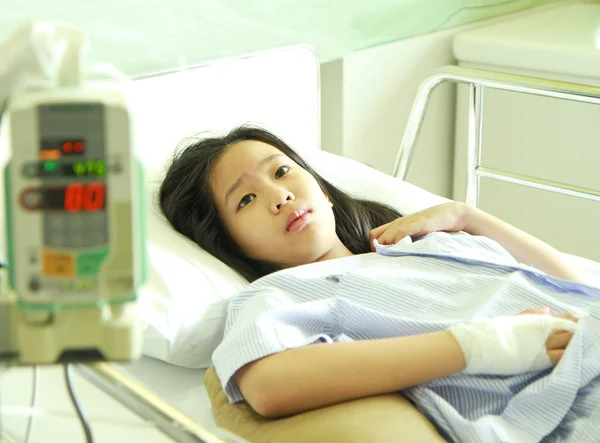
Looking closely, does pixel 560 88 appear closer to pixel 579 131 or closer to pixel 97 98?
pixel 579 131

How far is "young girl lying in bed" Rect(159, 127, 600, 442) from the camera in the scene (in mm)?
1182

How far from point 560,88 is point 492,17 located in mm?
1196

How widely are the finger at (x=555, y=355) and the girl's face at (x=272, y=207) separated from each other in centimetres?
46

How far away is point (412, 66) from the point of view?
2.73 metres

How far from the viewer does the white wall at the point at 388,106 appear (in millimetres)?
2555

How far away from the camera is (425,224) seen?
64.2 inches

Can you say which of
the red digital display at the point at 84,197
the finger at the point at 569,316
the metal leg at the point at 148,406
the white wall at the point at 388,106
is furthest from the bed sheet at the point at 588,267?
the red digital display at the point at 84,197

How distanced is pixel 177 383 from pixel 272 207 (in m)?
0.34

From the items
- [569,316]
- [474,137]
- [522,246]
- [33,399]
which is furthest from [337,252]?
[33,399]

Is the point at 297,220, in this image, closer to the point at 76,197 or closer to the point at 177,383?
the point at 177,383

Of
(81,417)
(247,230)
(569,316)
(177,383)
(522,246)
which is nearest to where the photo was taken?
(81,417)

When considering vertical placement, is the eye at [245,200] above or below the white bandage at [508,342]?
above

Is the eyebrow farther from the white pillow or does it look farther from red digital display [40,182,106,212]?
red digital display [40,182,106,212]

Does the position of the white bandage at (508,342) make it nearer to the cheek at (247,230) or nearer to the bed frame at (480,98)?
the cheek at (247,230)
